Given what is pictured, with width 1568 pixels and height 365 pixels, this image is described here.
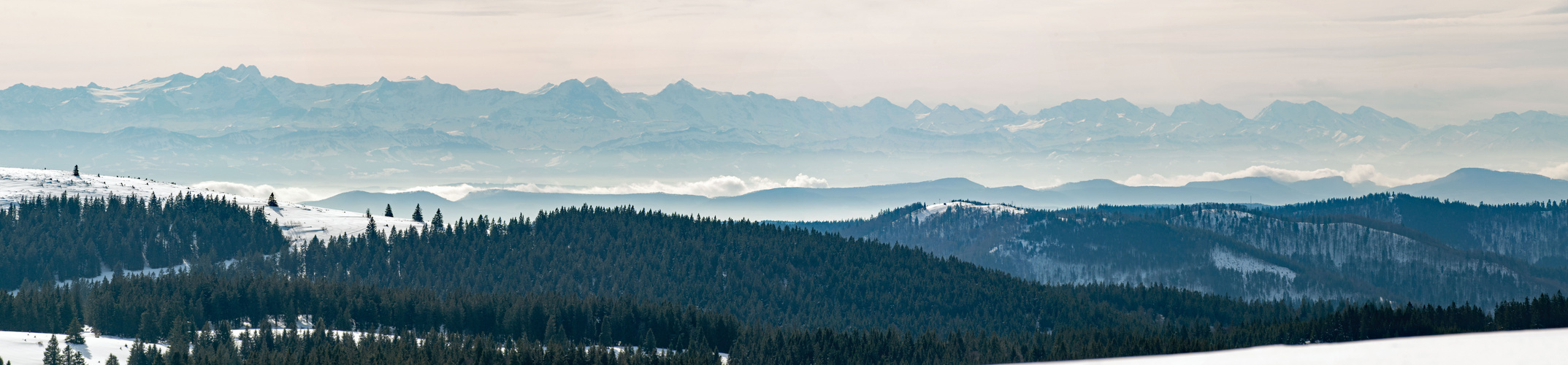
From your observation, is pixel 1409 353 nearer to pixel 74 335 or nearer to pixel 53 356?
pixel 53 356

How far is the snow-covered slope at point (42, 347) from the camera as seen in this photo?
136125 millimetres

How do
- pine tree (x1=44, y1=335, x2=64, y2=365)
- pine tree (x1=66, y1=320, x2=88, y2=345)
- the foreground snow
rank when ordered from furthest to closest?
pine tree (x1=66, y1=320, x2=88, y2=345) → pine tree (x1=44, y1=335, x2=64, y2=365) → the foreground snow

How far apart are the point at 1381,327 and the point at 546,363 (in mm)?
132555

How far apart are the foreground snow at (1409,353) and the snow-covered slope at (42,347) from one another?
14570cm

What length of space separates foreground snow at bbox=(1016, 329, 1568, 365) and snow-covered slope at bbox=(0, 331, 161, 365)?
146 m

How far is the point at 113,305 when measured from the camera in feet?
610

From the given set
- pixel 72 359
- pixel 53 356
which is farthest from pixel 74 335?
pixel 53 356

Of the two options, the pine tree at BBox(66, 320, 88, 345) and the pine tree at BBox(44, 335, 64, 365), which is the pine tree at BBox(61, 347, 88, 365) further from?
the pine tree at BBox(66, 320, 88, 345)

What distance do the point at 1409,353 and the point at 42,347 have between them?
163549mm

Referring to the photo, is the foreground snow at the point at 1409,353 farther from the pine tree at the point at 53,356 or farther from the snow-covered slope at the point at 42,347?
the snow-covered slope at the point at 42,347

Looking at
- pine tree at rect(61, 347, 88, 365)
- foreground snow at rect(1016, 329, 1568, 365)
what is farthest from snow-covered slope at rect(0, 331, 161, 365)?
foreground snow at rect(1016, 329, 1568, 365)

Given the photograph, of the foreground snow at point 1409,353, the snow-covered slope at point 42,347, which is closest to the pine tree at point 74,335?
the snow-covered slope at point 42,347

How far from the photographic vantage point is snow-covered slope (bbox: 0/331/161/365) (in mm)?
136125

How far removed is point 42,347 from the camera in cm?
14550
